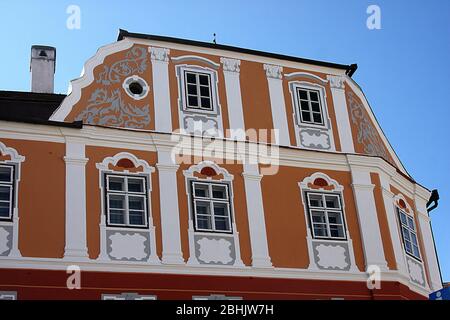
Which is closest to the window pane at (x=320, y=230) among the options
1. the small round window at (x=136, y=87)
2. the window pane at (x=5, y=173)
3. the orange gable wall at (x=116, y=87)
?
the orange gable wall at (x=116, y=87)

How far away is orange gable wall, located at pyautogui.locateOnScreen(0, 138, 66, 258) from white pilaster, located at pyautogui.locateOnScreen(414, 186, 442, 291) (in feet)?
31.8

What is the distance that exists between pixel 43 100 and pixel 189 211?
485 centimetres

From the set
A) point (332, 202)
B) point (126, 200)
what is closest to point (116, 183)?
point (126, 200)

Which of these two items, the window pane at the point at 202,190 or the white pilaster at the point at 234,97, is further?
the white pilaster at the point at 234,97

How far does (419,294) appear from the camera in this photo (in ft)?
68.7

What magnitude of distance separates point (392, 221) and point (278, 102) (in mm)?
4129

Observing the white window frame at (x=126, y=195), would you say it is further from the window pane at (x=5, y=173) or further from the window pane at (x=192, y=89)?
the window pane at (x=192, y=89)

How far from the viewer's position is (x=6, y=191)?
17.9 m

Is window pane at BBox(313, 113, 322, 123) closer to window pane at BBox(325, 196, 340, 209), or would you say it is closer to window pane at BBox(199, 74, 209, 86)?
window pane at BBox(325, 196, 340, 209)

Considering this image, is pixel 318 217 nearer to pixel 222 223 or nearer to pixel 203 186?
pixel 222 223

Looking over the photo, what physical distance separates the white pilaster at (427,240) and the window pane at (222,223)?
231 inches

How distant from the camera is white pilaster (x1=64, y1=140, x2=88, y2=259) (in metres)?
17.7

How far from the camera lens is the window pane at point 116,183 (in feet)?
61.7

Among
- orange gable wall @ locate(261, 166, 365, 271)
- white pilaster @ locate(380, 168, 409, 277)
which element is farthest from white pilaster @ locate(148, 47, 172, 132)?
white pilaster @ locate(380, 168, 409, 277)
